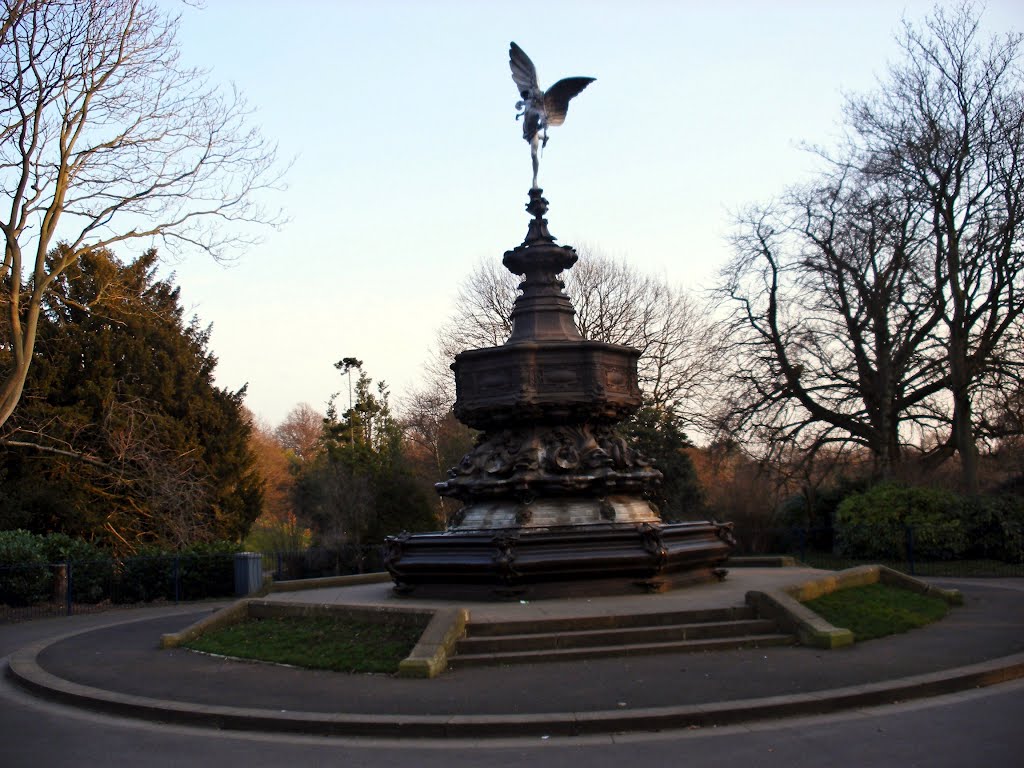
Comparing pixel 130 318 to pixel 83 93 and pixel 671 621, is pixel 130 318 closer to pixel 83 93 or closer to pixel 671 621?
pixel 83 93

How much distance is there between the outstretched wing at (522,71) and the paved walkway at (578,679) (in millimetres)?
8720

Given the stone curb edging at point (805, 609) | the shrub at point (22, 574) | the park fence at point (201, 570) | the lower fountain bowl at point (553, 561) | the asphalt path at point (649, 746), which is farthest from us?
the park fence at point (201, 570)

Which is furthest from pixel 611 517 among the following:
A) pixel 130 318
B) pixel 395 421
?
pixel 395 421

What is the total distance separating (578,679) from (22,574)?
54.2 feet

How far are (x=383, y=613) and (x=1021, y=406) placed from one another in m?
21.0

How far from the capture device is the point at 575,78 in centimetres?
1595

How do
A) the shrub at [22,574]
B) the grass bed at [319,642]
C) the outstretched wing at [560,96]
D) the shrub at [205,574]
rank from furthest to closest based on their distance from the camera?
1. the shrub at [205,574]
2. the shrub at [22,574]
3. the outstretched wing at [560,96]
4. the grass bed at [319,642]

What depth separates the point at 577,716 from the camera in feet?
24.7

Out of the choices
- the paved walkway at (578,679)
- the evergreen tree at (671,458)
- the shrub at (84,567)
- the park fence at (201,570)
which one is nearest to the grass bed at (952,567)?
the park fence at (201,570)

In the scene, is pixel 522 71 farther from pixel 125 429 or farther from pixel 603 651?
A: pixel 125 429

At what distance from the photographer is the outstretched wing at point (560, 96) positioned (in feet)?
52.5

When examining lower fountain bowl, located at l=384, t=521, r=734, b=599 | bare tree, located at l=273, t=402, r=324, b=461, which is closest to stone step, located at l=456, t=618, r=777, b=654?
lower fountain bowl, located at l=384, t=521, r=734, b=599

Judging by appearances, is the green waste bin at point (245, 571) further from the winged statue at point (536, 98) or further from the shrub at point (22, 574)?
the winged statue at point (536, 98)

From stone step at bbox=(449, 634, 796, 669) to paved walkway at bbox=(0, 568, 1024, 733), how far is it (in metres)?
0.14
